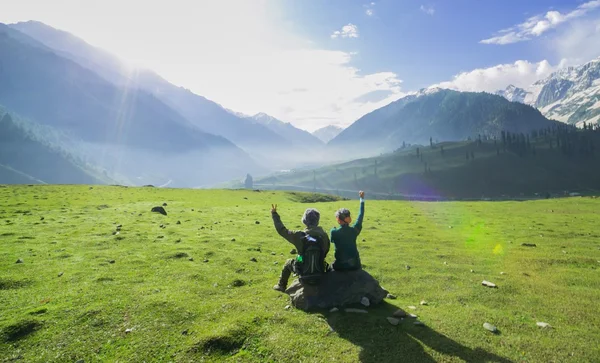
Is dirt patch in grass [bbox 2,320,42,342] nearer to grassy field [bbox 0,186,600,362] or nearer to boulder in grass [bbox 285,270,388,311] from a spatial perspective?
grassy field [bbox 0,186,600,362]

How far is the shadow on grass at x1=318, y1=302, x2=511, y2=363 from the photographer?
9.48m

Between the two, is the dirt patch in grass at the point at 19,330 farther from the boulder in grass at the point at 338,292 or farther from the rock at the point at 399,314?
the rock at the point at 399,314

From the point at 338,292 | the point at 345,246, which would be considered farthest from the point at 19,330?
the point at 345,246

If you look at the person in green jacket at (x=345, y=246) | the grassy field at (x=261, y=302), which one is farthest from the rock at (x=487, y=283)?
the person in green jacket at (x=345, y=246)

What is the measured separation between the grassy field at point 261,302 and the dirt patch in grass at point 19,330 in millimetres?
46

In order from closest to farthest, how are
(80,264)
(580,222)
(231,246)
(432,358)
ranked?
1. (432,358)
2. (80,264)
3. (231,246)
4. (580,222)

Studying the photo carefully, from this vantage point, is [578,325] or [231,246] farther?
[231,246]

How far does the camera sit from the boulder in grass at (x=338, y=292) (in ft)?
41.4

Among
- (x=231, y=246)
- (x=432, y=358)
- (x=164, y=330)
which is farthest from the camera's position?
(x=231, y=246)

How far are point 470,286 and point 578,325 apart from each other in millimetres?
4517

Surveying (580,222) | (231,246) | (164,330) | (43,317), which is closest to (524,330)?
(164,330)

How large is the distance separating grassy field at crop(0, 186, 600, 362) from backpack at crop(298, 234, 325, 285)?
4.38ft

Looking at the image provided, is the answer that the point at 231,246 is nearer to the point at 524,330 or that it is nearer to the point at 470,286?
the point at 470,286

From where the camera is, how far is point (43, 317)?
38.4 feet
